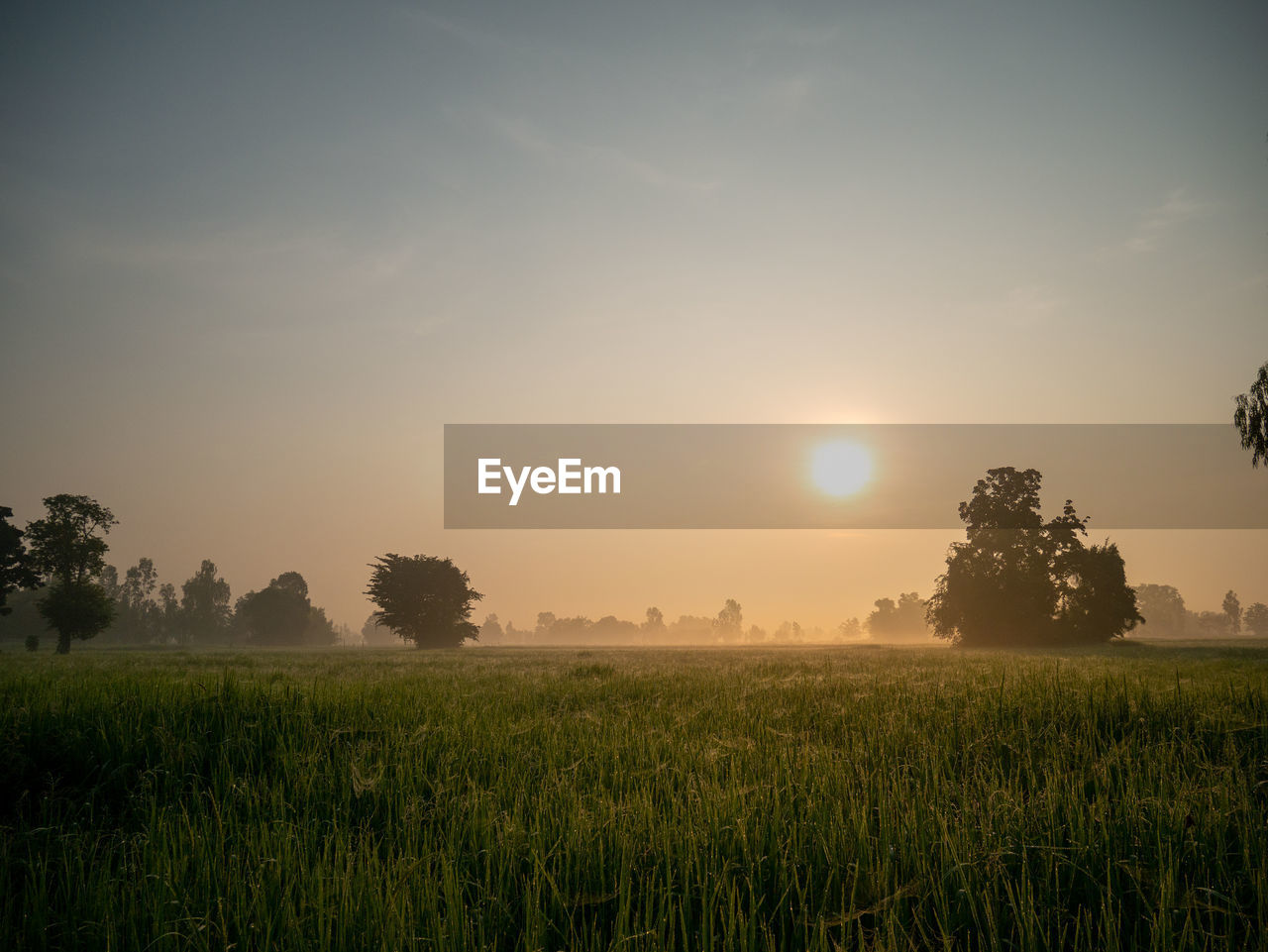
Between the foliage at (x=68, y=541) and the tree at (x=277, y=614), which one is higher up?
the foliage at (x=68, y=541)

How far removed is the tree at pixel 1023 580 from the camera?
5309cm

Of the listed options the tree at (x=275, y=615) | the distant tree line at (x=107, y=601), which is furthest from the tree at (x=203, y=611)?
the tree at (x=275, y=615)

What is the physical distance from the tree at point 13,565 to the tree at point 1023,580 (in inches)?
3379

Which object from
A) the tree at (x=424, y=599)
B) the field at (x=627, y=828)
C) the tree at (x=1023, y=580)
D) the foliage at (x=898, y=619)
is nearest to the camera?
the field at (x=627, y=828)

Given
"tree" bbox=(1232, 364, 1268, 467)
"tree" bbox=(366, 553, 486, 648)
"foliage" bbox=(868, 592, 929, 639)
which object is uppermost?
"tree" bbox=(1232, 364, 1268, 467)

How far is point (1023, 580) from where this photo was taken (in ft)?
180

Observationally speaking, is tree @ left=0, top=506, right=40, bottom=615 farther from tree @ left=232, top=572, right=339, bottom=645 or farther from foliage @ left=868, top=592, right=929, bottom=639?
foliage @ left=868, top=592, right=929, bottom=639

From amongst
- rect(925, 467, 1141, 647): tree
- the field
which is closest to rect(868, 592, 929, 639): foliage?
rect(925, 467, 1141, 647): tree

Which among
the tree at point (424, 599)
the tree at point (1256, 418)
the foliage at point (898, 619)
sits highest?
the tree at point (1256, 418)

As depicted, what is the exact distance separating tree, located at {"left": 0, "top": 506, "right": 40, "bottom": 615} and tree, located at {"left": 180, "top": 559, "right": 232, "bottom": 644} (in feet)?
287

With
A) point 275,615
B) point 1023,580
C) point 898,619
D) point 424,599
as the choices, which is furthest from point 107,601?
point 898,619

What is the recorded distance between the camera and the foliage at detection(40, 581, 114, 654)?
57625mm

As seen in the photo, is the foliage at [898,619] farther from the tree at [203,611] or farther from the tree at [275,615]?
the tree at [203,611]

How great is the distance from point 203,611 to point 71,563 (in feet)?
303
